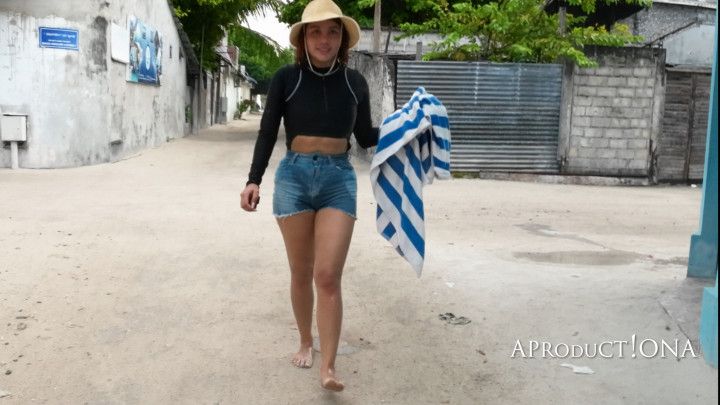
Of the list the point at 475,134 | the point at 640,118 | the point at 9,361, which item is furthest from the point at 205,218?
the point at 640,118

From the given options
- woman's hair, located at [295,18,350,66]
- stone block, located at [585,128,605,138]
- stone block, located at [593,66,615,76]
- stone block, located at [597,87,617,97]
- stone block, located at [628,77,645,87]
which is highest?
stone block, located at [593,66,615,76]

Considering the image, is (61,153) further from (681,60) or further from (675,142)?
(681,60)

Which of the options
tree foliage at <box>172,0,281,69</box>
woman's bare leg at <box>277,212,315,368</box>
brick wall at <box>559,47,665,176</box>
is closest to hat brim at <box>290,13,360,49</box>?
woman's bare leg at <box>277,212,315,368</box>

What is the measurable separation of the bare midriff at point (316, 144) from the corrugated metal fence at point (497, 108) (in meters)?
9.39

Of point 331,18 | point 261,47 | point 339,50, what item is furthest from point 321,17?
point 261,47

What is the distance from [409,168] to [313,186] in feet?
1.80

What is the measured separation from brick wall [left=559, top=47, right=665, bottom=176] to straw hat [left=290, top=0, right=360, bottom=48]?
32.5 ft

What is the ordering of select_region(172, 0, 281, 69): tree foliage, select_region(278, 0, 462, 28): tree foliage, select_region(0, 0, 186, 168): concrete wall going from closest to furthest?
1. select_region(0, 0, 186, 168): concrete wall
2. select_region(278, 0, 462, 28): tree foliage
3. select_region(172, 0, 281, 69): tree foliage

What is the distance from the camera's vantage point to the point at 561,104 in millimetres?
12562

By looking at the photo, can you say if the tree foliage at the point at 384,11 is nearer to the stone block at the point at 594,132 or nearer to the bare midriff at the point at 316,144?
the stone block at the point at 594,132

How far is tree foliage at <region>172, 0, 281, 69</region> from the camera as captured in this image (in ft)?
75.1

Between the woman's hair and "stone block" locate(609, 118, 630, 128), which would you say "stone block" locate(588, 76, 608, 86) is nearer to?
"stone block" locate(609, 118, 630, 128)

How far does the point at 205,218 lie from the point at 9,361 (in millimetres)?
4147

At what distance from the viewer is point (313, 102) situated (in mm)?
3225
